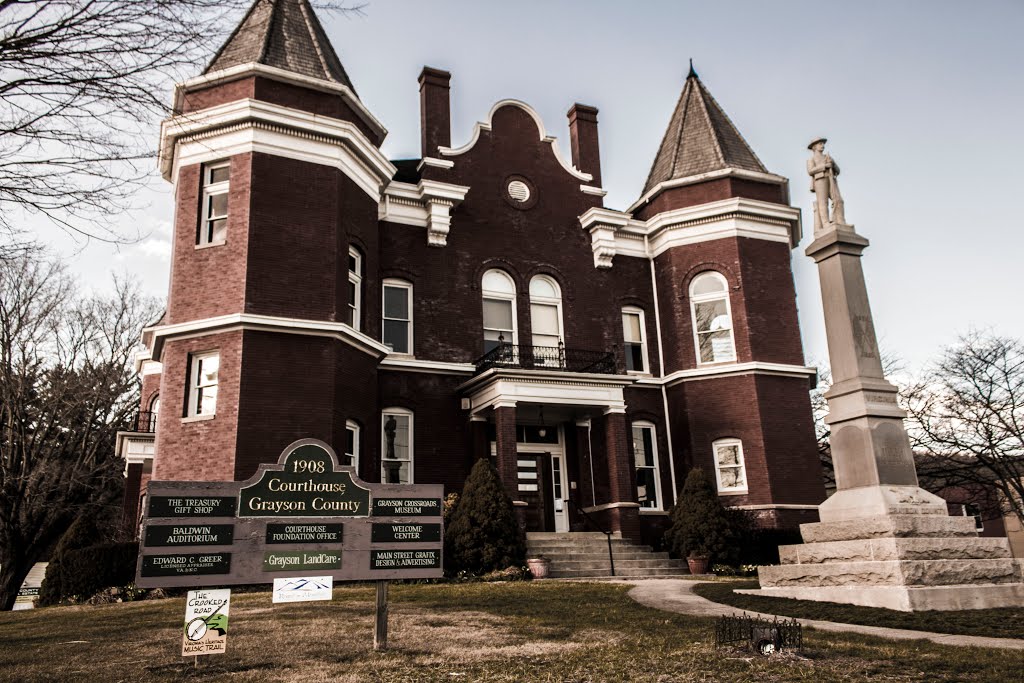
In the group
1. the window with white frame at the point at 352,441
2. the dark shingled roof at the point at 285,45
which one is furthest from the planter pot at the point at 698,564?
the dark shingled roof at the point at 285,45

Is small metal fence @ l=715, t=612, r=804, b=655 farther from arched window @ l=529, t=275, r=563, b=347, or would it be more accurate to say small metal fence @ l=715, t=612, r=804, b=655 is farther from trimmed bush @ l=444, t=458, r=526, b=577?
arched window @ l=529, t=275, r=563, b=347

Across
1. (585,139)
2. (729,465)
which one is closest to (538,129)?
(585,139)

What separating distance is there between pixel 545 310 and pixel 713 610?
1356 cm

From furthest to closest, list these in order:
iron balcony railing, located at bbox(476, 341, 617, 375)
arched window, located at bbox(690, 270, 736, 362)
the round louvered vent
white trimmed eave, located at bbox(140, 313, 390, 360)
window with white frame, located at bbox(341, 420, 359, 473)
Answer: the round louvered vent → arched window, located at bbox(690, 270, 736, 362) → iron balcony railing, located at bbox(476, 341, 617, 375) → window with white frame, located at bbox(341, 420, 359, 473) → white trimmed eave, located at bbox(140, 313, 390, 360)

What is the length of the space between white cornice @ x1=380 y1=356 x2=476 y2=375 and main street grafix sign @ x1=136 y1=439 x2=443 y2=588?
1232 cm

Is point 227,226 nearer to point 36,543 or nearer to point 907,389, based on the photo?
point 36,543

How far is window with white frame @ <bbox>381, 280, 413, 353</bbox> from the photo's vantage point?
21219 millimetres

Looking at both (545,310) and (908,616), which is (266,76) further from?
(908,616)

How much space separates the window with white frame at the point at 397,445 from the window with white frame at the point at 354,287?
8.10 feet

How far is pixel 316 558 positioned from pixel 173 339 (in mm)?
11568

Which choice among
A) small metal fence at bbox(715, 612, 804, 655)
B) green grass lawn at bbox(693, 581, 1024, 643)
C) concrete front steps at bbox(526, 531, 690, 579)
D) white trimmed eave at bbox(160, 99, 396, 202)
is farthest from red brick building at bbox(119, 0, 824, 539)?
small metal fence at bbox(715, 612, 804, 655)

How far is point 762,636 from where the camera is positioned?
284 inches

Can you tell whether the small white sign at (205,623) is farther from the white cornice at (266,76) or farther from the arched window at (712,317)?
the arched window at (712,317)

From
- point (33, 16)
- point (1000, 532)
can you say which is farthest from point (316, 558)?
point (1000, 532)
